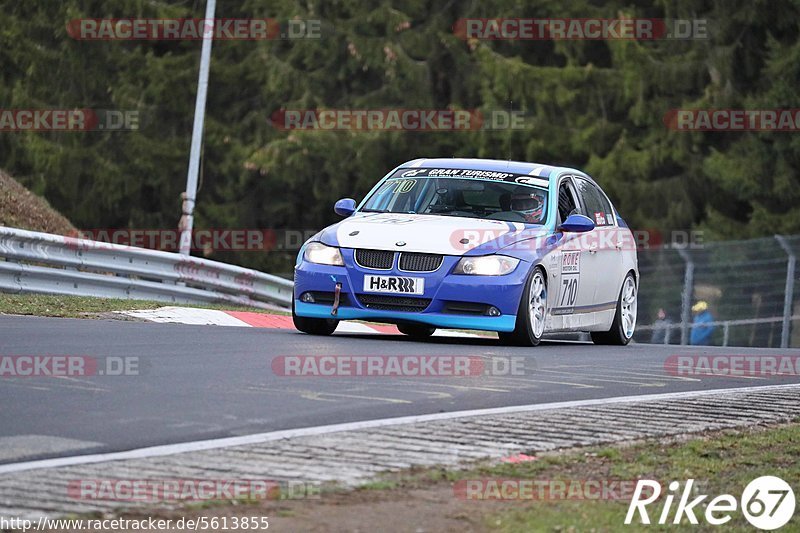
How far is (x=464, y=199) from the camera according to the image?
1405cm

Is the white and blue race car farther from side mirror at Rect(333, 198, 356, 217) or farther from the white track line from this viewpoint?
the white track line

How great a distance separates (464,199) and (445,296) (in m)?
1.62

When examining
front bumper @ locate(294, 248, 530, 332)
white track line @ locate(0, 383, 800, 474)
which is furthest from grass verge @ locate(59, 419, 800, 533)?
front bumper @ locate(294, 248, 530, 332)

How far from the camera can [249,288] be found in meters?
21.8

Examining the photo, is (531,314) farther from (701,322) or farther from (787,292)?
(701,322)

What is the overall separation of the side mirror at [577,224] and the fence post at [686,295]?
9621 mm

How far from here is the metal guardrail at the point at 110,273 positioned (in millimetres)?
16891

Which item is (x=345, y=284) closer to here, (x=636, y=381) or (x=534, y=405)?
(x=636, y=381)

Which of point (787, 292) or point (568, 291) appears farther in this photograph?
point (787, 292)

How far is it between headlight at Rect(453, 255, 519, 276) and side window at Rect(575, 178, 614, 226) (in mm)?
2527

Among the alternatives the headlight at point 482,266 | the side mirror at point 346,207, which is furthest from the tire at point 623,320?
the headlight at point 482,266

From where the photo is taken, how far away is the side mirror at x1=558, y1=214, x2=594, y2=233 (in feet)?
45.5

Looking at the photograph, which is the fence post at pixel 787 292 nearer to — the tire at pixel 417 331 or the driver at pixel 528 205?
the tire at pixel 417 331

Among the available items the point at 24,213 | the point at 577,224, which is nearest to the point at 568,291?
the point at 577,224
